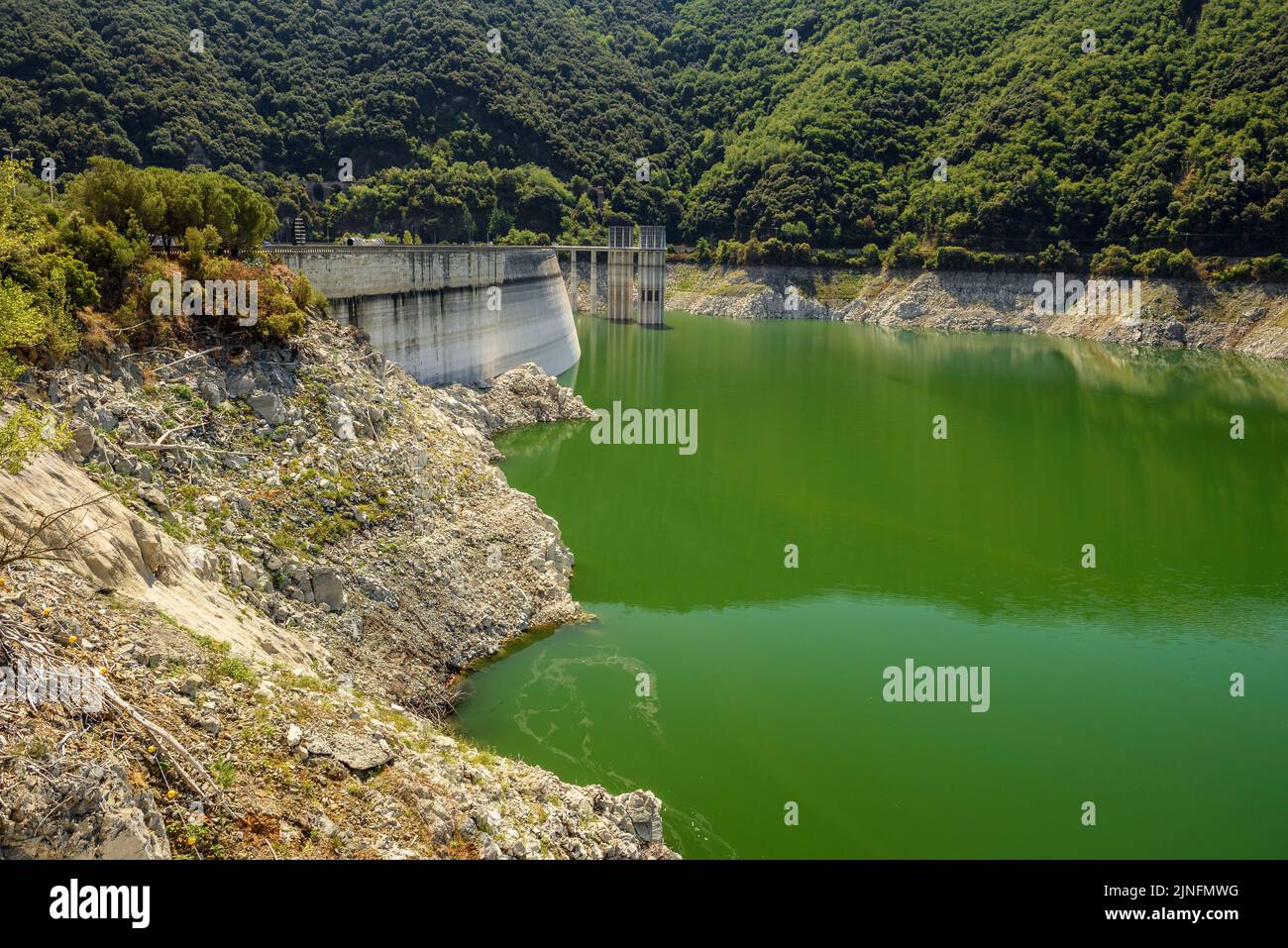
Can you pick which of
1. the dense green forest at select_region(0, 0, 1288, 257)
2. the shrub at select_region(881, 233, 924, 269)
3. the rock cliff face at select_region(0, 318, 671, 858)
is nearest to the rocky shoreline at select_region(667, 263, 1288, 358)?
the shrub at select_region(881, 233, 924, 269)

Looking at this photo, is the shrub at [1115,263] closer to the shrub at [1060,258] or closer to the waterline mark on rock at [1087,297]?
the waterline mark on rock at [1087,297]

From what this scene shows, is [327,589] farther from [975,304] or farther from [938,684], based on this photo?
[975,304]

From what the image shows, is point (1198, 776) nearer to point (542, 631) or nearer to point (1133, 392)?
Result: point (542, 631)

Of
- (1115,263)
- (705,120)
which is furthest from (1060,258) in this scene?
(705,120)

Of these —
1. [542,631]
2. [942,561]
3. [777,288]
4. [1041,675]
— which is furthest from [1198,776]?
[777,288]

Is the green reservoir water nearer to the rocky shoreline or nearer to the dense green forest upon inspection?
the rocky shoreline

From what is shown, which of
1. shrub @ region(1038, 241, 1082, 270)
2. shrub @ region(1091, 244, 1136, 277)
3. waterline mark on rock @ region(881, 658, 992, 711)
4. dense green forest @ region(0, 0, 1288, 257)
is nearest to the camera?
waterline mark on rock @ region(881, 658, 992, 711)
